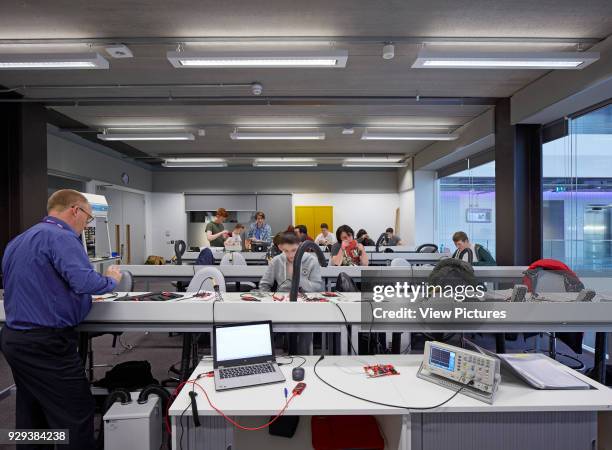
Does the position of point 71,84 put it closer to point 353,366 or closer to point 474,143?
point 353,366

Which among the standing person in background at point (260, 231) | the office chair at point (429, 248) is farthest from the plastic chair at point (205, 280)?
the office chair at point (429, 248)

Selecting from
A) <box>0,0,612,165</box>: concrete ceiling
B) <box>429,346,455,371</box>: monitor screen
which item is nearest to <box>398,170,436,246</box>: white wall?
<box>0,0,612,165</box>: concrete ceiling

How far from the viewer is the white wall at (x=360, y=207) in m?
10.1

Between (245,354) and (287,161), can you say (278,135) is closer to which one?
(287,161)

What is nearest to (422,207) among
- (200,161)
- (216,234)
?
(216,234)

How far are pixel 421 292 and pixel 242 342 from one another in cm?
113

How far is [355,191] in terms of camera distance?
10.1 m

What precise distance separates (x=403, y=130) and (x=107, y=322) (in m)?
5.89

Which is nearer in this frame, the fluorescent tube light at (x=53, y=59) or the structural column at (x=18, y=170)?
the fluorescent tube light at (x=53, y=59)

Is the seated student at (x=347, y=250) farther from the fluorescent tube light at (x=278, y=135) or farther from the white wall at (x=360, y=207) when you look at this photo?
the white wall at (x=360, y=207)

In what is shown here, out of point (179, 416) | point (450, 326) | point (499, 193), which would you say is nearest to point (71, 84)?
point (179, 416)

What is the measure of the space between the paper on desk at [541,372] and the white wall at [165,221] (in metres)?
9.35

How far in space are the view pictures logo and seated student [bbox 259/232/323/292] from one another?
0.96m

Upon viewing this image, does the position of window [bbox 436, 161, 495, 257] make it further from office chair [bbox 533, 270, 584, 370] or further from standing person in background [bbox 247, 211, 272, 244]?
standing person in background [bbox 247, 211, 272, 244]
